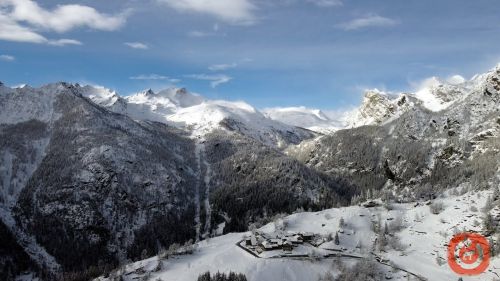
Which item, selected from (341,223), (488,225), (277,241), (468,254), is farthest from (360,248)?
(488,225)

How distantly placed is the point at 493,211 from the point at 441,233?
17.9 metres

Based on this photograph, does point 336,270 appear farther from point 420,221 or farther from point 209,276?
point 420,221

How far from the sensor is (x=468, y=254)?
146875 mm

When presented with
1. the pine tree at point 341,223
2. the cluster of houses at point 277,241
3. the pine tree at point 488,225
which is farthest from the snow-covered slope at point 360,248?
the cluster of houses at point 277,241

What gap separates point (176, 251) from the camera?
158m

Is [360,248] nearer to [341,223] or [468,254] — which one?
[341,223]

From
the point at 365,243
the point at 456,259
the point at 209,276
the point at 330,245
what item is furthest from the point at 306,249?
the point at 456,259

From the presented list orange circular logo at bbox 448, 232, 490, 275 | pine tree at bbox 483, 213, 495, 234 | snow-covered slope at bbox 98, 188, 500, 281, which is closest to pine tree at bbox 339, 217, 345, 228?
snow-covered slope at bbox 98, 188, 500, 281

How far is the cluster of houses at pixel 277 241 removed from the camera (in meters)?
150

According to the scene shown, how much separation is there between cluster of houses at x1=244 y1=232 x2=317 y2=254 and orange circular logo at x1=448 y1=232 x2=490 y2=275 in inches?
1677

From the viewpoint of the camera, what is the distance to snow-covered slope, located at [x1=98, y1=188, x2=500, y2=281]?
137m

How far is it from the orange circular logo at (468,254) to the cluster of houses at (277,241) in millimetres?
42604

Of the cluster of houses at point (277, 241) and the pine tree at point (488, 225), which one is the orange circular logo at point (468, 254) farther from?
the cluster of houses at point (277, 241)

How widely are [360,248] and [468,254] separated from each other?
105ft
